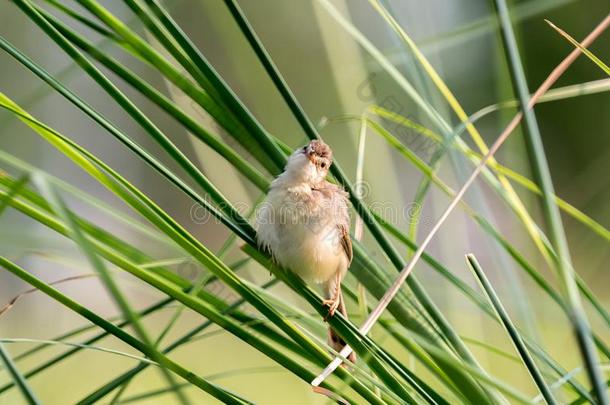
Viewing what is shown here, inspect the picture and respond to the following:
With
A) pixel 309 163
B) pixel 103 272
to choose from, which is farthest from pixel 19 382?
pixel 309 163

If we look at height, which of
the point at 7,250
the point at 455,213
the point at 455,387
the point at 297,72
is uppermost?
the point at 297,72

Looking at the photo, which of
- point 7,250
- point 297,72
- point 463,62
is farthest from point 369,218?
point 297,72

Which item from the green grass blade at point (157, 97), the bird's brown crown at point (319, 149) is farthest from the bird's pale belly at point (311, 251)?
the green grass blade at point (157, 97)

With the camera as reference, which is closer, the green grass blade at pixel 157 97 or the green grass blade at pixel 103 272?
the green grass blade at pixel 103 272

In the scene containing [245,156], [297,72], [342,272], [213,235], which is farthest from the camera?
[297,72]

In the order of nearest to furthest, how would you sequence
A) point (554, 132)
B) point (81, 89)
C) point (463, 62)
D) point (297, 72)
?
point (463, 62), point (81, 89), point (297, 72), point (554, 132)

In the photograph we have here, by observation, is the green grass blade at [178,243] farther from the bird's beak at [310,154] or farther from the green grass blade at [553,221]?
the bird's beak at [310,154]

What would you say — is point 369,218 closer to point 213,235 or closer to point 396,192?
point 396,192
